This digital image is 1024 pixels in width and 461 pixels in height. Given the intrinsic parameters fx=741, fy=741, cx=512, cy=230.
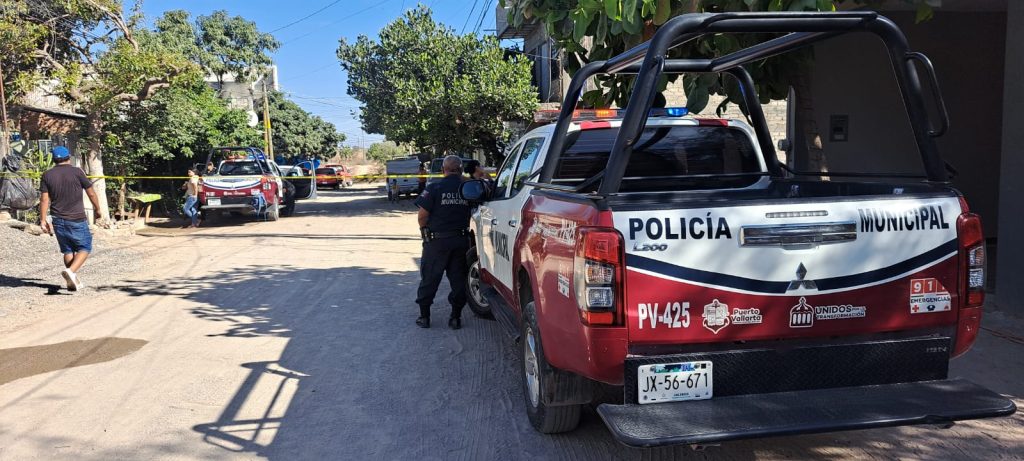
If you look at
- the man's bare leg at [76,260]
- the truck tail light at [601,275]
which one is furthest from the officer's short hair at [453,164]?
the man's bare leg at [76,260]

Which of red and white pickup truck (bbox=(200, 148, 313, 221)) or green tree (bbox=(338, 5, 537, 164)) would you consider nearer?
red and white pickup truck (bbox=(200, 148, 313, 221))

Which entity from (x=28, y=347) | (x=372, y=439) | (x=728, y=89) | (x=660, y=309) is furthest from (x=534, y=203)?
(x=28, y=347)

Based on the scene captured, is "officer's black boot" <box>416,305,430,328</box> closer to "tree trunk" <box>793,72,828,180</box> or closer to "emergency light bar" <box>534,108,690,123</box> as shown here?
"emergency light bar" <box>534,108,690,123</box>

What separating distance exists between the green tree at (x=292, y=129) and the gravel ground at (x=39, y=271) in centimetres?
3250

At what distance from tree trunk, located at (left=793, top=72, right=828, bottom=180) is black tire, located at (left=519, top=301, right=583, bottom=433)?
3.12 m

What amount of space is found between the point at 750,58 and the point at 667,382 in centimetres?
244

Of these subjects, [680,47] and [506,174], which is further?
[506,174]

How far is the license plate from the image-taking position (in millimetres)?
3275

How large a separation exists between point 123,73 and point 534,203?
1547cm

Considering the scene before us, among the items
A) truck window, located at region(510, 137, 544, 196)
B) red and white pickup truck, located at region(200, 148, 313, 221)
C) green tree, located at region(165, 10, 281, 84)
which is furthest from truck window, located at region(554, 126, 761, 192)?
green tree, located at region(165, 10, 281, 84)

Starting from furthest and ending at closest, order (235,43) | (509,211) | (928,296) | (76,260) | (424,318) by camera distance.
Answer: (235,43) → (76,260) → (424,318) → (509,211) → (928,296)

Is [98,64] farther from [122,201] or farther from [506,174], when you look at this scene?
[506,174]

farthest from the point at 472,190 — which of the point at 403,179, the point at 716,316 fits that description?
the point at 403,179

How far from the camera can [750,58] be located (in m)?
4.73
